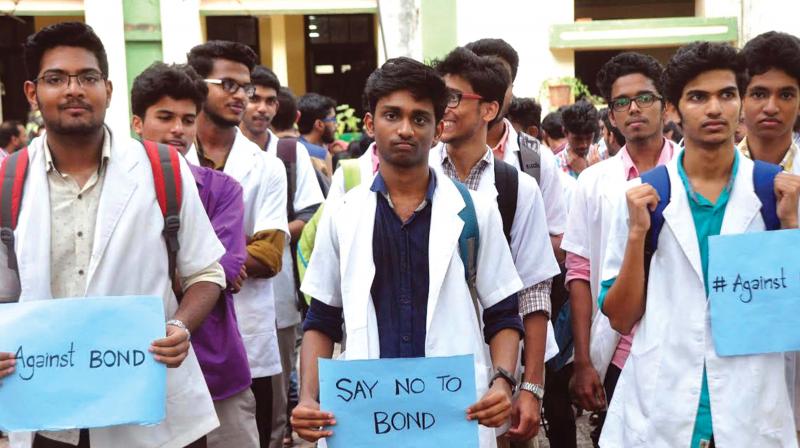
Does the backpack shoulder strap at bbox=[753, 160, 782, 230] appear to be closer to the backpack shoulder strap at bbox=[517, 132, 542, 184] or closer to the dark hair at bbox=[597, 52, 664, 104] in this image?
the dark hair at bbox=[597, 52, 664, 104]

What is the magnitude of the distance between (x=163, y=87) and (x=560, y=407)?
8.03 ft

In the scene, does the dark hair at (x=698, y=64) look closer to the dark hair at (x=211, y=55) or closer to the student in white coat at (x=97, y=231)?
the student in white coat at (x=97, y=231)

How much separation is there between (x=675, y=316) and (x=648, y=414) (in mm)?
341

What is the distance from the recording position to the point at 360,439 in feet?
10.3

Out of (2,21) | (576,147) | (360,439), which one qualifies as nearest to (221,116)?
(360,439)

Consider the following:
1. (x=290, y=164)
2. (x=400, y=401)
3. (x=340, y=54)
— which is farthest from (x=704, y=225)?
(x=340, y=54)

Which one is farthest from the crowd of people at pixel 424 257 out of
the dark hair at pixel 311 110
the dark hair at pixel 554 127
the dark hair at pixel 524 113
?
the dark hair at pixel 554 127

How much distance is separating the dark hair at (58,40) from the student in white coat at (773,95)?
8.07 feet

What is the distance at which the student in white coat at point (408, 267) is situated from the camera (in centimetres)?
332

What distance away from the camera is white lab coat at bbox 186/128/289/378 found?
16.9ft

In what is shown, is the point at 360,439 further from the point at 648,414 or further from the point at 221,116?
the point at 221,116

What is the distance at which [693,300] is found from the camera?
135 inches

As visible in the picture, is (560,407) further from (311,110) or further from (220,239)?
(311,110)

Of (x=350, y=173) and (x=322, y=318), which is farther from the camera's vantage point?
(x=350, y=173)
